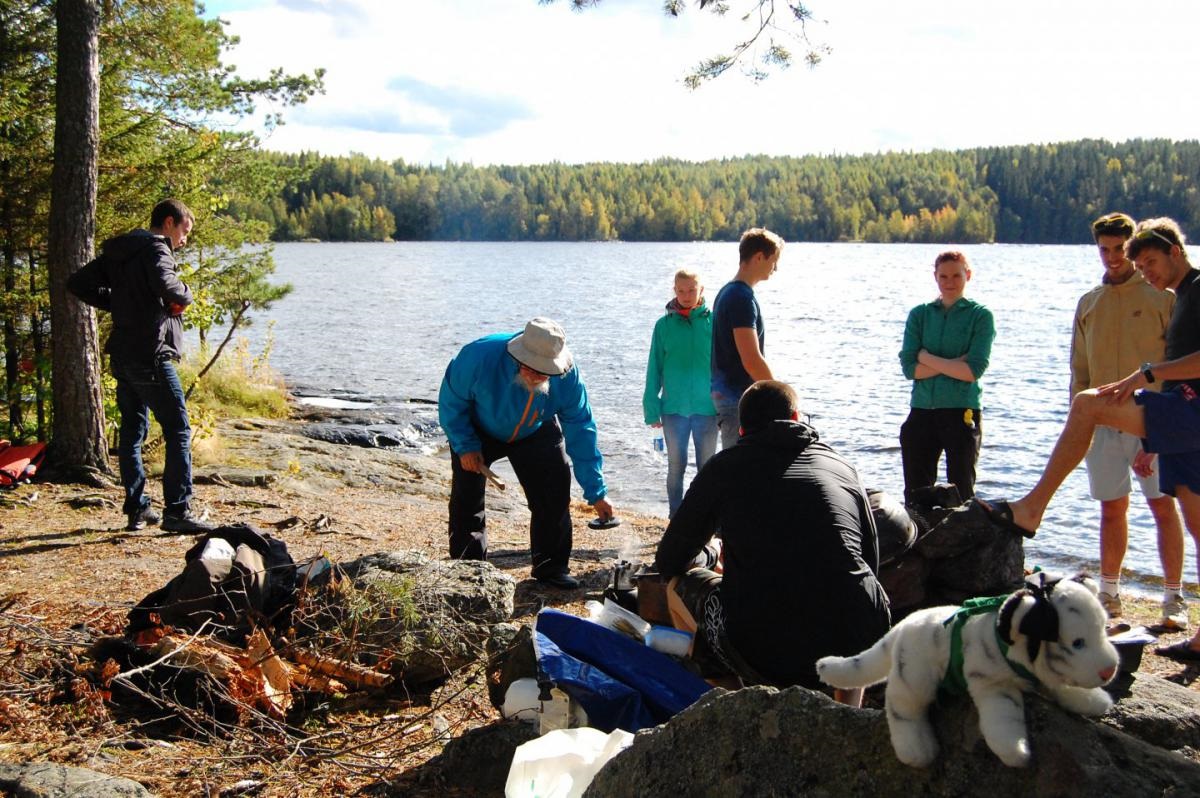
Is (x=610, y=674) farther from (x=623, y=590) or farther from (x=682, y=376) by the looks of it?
(x=682, y=376)

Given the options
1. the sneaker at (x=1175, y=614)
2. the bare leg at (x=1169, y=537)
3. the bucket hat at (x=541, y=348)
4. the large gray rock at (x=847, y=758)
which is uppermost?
the bucket hat at (x=541, y=348)

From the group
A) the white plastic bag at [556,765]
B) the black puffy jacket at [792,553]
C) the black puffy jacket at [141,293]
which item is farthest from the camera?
the black puffy jacket at [141,293]

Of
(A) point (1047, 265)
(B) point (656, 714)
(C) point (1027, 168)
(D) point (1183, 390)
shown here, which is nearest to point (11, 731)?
(B) point (656, 714)

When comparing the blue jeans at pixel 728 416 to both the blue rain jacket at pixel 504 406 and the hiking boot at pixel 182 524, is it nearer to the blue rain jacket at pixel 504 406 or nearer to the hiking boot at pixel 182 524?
the blue rain jacket at pixel 504 406

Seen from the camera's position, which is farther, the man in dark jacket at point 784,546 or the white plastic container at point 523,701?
the white plastic container at point 523,701

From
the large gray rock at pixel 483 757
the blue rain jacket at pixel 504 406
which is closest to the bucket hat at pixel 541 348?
the blue rain jacket at pixel 504 406

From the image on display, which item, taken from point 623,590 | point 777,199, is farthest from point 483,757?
point 777,199

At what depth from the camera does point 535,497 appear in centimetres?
618

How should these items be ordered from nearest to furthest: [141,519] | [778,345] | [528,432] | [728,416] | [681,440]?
[528,432]
[728,416]
[141,519]
[681,440]
[778,345]

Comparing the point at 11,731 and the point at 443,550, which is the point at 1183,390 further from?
the point at 11,731

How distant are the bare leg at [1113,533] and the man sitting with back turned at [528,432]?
2.84 m

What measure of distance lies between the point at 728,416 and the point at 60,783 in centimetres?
457

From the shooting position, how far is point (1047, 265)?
265 feet

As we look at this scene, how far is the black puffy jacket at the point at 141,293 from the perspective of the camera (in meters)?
6.42
